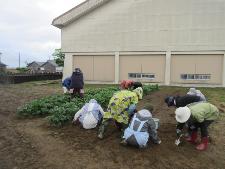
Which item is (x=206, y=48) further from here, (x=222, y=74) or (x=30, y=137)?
(x=30, y=137)

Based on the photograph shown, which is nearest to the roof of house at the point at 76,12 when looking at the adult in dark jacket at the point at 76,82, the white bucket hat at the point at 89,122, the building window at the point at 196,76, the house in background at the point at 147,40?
the house in background at the point at 147,40

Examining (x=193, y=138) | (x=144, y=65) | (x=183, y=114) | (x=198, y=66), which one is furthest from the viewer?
(x=144, y=65)

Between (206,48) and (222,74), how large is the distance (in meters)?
2.10

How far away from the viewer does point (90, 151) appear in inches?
269

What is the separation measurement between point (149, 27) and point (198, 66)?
4411 mm

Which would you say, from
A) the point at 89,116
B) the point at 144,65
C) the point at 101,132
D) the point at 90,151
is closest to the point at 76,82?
the point at 89,116

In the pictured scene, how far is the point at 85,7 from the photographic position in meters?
23.6

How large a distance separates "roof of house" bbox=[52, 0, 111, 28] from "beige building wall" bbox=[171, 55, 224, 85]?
6993 millimetres

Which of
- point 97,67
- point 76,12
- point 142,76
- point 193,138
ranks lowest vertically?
point 193,138

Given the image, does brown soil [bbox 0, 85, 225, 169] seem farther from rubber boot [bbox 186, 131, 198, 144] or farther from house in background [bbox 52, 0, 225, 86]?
house in background [bbox 52, 0, 225, 86]

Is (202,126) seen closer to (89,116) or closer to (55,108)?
(89,116)

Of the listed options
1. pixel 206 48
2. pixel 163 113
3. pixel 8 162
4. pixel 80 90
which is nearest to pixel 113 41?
pixel 206 48

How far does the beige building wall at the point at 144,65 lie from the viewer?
22.7m

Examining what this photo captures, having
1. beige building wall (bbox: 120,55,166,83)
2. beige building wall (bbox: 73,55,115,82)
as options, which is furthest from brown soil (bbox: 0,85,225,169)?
beige building wall (bbox: 73,55,115,82)
